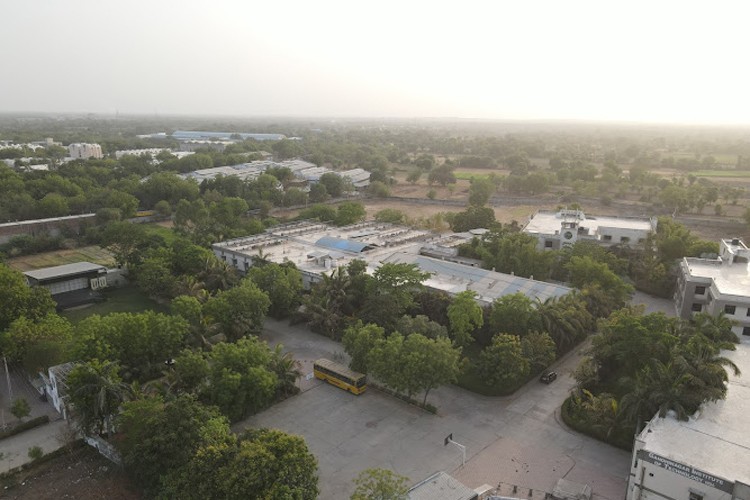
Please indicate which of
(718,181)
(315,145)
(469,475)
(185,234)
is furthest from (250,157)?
(469,475)

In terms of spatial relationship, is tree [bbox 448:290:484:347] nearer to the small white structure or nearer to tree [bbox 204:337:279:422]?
tree [bbox 204:337:279:422]

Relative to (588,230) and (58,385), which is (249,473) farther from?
(588,230)

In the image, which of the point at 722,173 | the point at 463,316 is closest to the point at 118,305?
the point at 463,316

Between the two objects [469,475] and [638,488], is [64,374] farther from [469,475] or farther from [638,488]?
[638,488]

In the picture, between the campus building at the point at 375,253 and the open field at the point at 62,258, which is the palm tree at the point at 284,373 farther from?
the open field at the point at 62,258

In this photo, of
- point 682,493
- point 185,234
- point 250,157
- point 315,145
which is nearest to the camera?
point 682,493

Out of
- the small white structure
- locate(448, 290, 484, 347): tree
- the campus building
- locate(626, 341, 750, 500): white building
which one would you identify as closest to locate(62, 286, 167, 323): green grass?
the campus building
